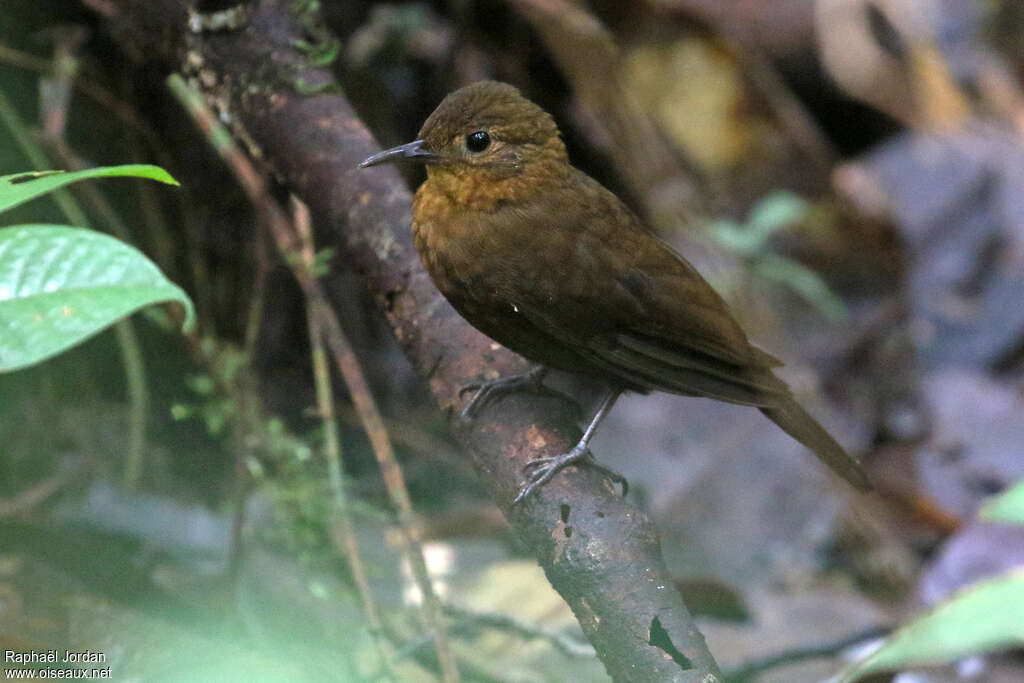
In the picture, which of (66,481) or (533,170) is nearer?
(533,170)

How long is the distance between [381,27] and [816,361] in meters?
2.66

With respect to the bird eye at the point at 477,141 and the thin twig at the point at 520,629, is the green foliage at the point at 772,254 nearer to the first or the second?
the bird eye at the point at 477,141

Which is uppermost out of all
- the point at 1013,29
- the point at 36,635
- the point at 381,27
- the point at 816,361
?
the point at 1013,29

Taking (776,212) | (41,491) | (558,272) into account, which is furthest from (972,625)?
(776,212)

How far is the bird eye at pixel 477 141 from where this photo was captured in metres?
2.68

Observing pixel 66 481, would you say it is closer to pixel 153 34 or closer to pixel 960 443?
pixel 153 34

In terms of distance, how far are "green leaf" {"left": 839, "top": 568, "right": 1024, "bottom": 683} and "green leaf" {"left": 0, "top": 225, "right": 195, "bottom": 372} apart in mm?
884

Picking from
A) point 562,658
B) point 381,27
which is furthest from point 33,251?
point 381,27

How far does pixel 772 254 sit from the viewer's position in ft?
18.0

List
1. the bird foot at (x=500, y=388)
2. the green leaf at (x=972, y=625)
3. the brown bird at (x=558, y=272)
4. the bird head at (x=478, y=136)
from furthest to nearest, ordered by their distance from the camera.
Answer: the bird head at (x=478, y=136) → the brown bird at (x=558, y=272) → the bird foot at (x=500, y=388) → the green leaf at (x=972, y=625)

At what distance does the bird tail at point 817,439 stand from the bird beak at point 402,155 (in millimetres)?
1043

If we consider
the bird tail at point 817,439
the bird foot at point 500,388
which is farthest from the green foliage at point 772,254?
the bird foot at point 500,388

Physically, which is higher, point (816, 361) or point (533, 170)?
point (816, 361)

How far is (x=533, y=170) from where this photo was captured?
271 centimetres
